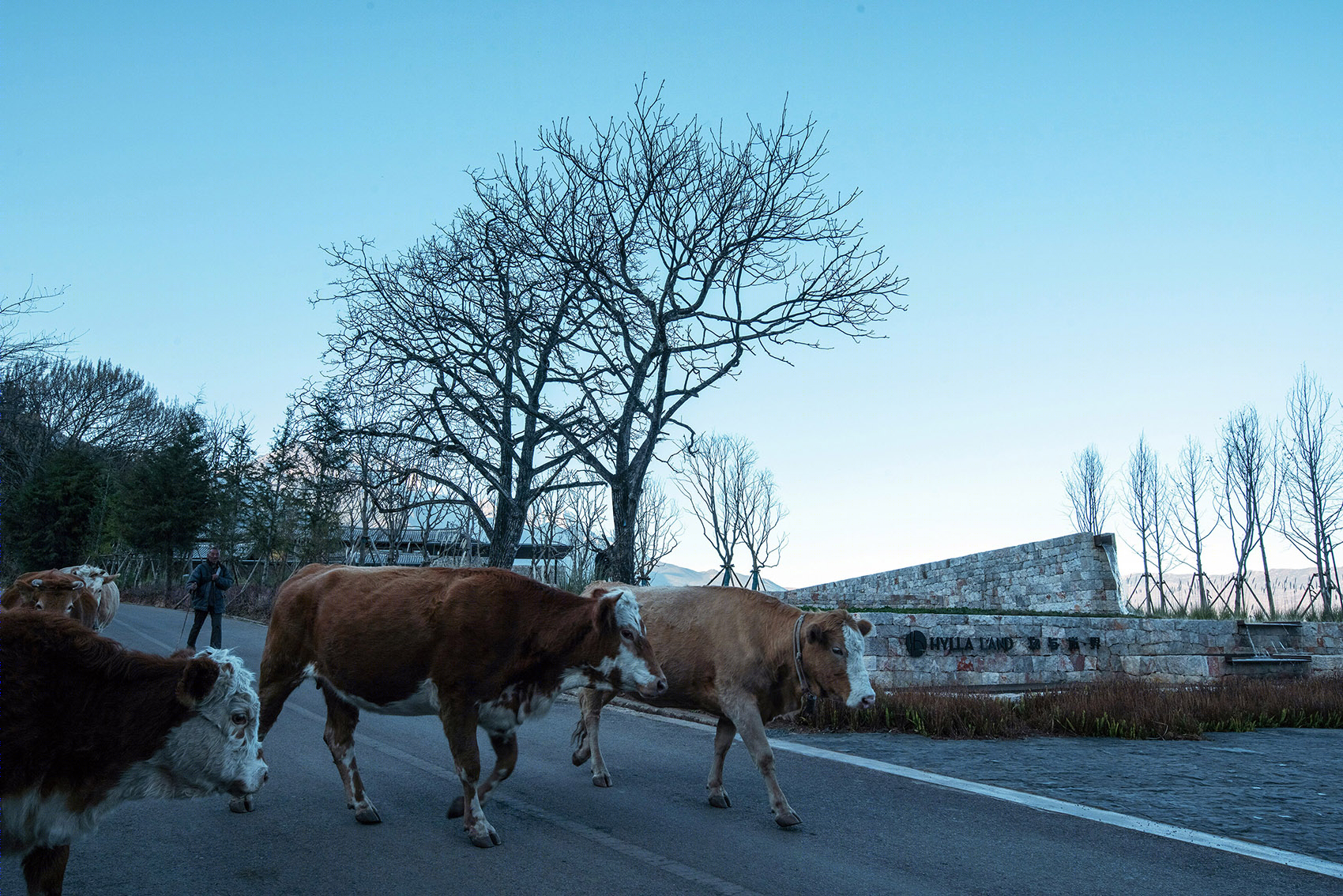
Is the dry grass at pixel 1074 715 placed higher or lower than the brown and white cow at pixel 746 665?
lower

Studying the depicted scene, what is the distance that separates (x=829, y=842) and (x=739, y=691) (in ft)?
4.46

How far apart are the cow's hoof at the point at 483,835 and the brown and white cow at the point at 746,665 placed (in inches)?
57.0

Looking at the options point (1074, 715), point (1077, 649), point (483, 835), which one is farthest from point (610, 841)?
point (1077, 649)

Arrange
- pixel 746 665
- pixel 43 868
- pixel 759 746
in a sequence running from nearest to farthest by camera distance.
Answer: pixel 43 868 → pixel 759 746 → pixel 746 665

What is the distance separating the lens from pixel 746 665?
6734 mm

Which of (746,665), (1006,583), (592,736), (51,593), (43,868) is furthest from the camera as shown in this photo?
(1006,583)

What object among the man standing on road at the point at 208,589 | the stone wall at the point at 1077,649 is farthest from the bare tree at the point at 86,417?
the stone wall at the point at 1077,649

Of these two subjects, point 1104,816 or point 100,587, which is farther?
point 100,587

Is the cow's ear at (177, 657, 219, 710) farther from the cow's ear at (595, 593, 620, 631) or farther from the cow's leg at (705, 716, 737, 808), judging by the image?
the cow's leg at (705, 716, 737, 808)

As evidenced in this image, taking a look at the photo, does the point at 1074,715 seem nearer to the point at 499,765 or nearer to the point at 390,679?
the point at 499,765

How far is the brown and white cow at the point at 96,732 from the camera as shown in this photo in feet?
10.3

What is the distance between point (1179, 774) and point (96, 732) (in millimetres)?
9063

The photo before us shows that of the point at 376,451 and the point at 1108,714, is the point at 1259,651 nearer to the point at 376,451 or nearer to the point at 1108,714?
the point at 1108,714

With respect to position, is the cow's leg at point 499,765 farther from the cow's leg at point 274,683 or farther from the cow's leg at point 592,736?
the cow's leg at point 274,683
